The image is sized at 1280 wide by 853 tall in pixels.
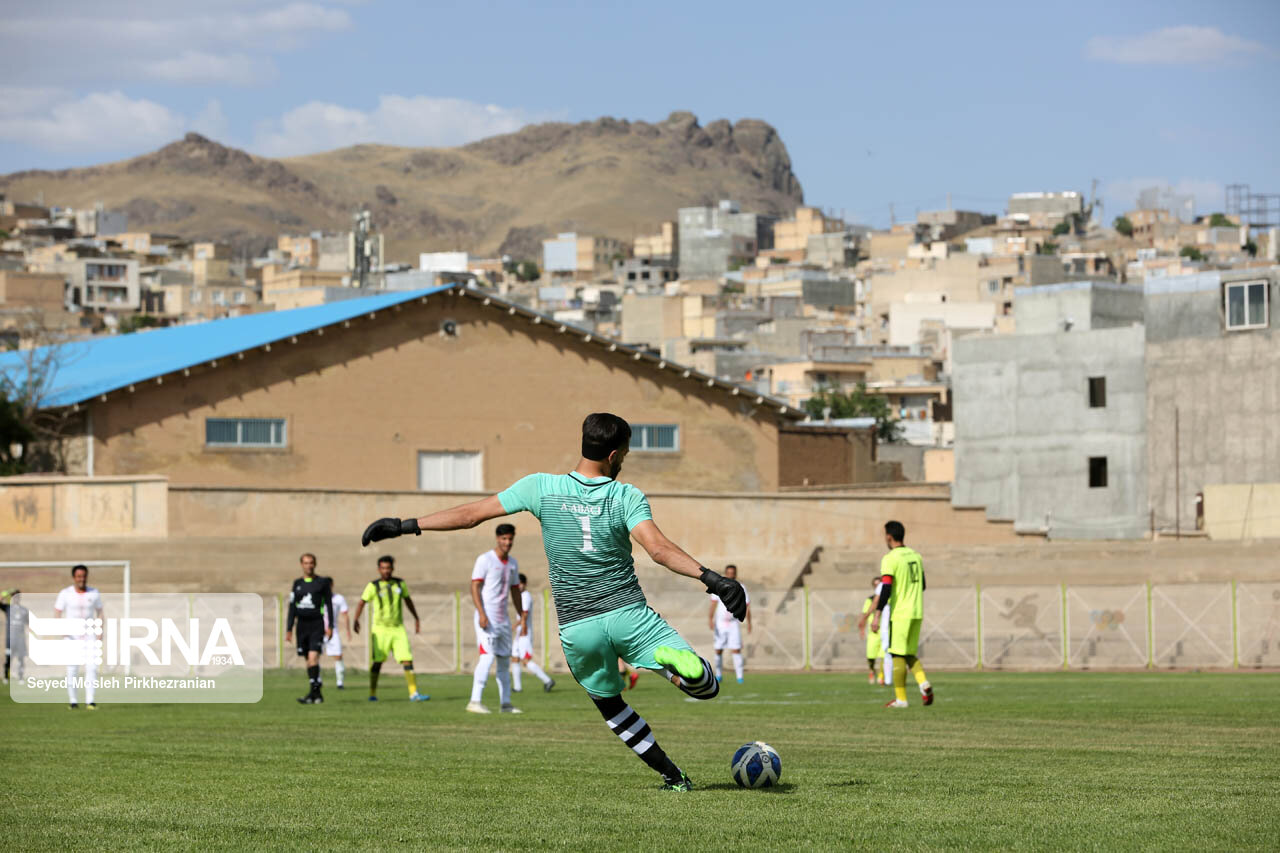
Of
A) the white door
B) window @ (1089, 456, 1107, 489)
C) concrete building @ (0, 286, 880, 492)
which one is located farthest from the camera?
window @ (1089, 456, 1107, 489)

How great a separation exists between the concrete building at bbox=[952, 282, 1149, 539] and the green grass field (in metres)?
39.8

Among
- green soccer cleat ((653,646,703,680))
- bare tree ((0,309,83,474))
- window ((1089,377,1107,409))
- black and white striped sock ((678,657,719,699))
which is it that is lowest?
black and white striped sock ((678,657,719,699))

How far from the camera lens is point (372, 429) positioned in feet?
176

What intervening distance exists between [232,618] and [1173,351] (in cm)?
3388

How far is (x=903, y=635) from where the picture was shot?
60.8 feet

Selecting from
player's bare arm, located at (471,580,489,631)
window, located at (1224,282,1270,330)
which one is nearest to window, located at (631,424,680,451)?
window, located at (1224,282,1270,330)

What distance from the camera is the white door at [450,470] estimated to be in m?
54.7

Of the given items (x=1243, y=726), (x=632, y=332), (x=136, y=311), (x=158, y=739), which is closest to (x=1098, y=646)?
(x=1243, y=726)

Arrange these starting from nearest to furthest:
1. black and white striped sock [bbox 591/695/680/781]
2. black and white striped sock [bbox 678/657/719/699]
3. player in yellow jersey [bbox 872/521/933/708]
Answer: black and white striped sock [bbox 678/657/719/699], black and white striped sock [bbox 591/695/680/781], player in yellow jersey [bbox 872/521/933/708]

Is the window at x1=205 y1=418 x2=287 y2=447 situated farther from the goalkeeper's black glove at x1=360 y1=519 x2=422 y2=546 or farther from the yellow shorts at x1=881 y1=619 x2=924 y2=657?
the goalkeeper's black glove at x1=360 y1=519 x2=422 y2=546

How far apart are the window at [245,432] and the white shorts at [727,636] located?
24.2 metres

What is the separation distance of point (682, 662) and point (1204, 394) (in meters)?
50.3

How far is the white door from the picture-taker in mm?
54688

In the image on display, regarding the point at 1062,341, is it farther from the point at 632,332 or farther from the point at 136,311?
the point at 136,311
